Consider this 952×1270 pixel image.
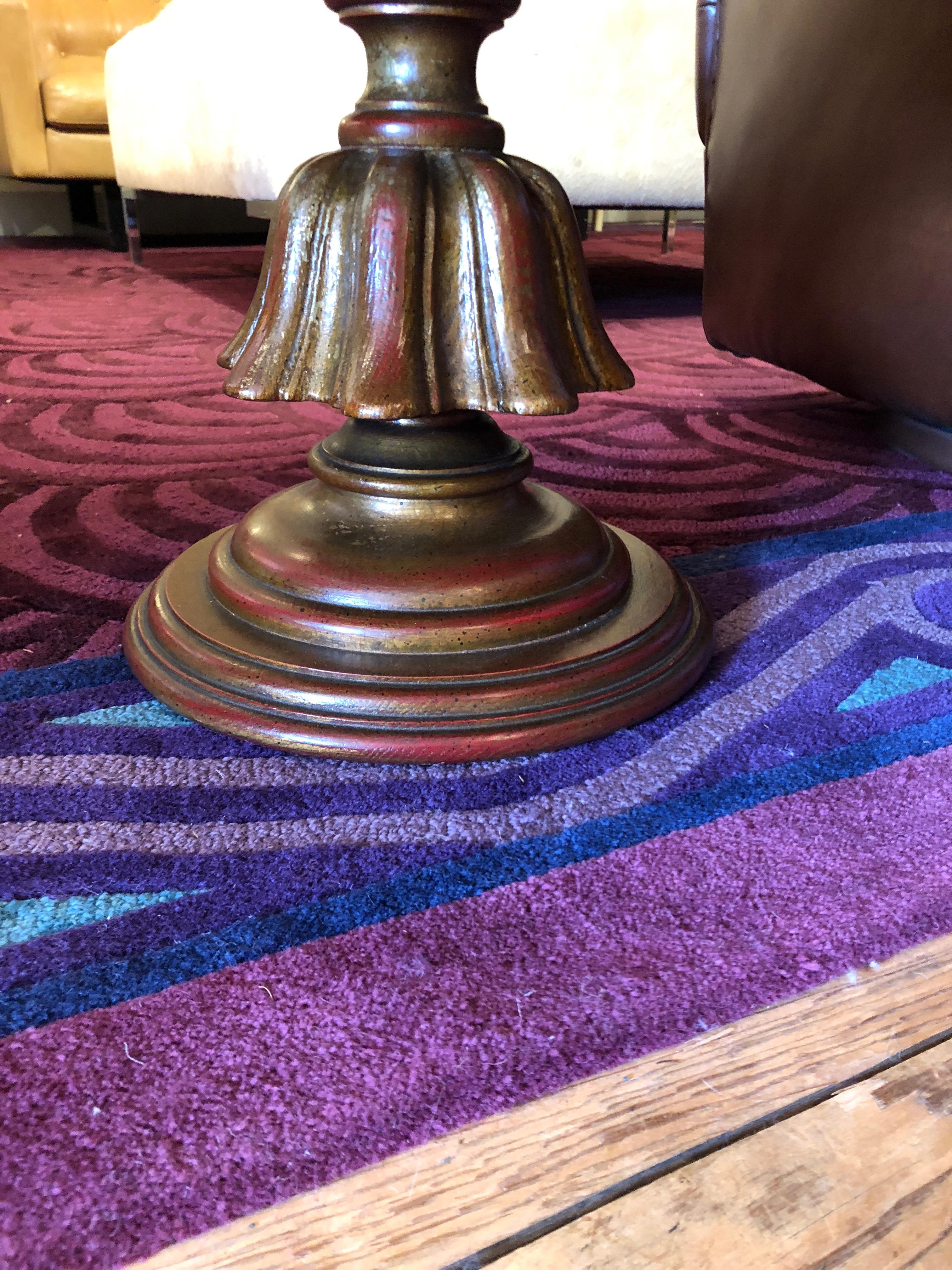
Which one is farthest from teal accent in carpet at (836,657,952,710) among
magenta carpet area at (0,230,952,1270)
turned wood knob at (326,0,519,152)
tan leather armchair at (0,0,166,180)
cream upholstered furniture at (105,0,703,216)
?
tan leather armchair at (0,0,166,180)

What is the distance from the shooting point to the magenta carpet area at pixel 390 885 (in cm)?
28

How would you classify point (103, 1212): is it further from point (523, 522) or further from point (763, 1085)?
point (523, 522)

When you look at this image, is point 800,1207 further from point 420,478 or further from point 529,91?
point 529,91

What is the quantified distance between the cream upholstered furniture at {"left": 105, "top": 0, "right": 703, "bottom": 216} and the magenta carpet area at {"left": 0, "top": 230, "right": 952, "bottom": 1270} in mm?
787

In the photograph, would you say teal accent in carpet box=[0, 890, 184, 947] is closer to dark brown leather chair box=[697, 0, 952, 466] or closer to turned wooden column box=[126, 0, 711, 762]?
turned wooden column box=[126, 0, 711, 762]

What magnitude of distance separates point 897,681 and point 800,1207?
0.33 metres

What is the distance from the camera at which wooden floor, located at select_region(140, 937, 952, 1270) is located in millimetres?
250

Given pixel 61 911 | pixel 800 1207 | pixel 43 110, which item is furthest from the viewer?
pixel 43 110

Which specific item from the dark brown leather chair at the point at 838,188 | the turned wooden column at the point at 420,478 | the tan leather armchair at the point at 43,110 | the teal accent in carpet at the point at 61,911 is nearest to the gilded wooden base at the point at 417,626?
the turned wooden column at the point at 420,478

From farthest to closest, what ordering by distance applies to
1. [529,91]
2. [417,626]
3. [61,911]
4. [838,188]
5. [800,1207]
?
[529,91], [838,188], [417,626], [61,911], [800,1207]

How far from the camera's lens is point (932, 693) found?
20.4 inches

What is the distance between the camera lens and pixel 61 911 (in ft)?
1.19

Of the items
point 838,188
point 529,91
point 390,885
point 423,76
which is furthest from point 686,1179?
point 529,91

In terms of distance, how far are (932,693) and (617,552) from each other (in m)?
0.18
